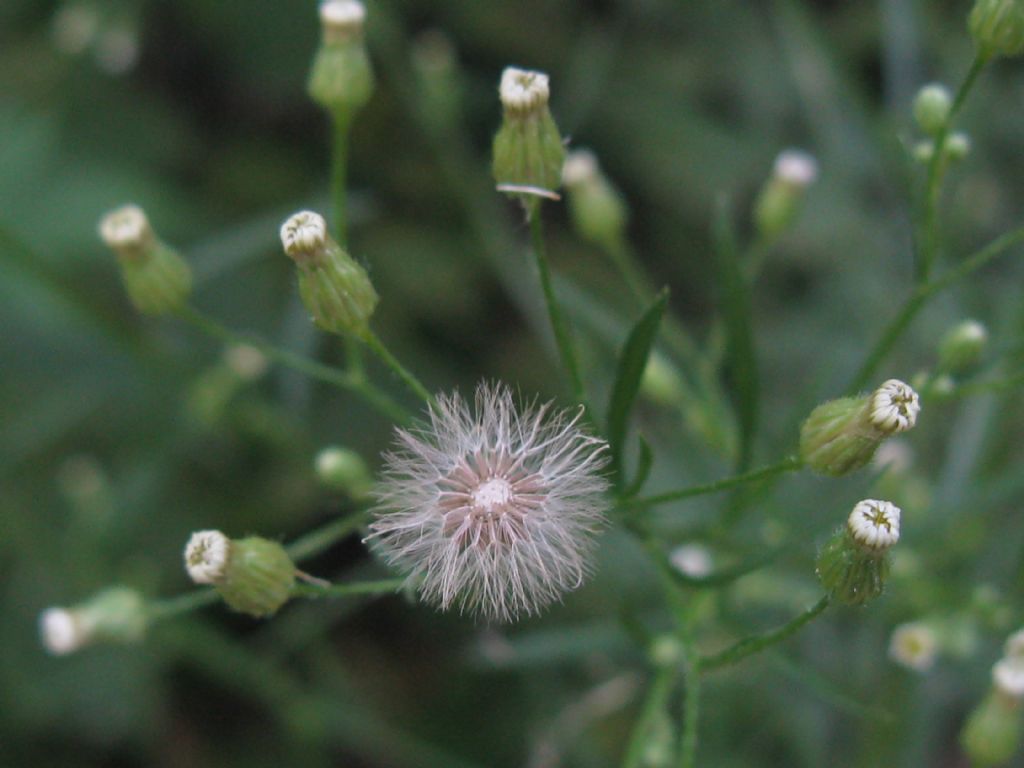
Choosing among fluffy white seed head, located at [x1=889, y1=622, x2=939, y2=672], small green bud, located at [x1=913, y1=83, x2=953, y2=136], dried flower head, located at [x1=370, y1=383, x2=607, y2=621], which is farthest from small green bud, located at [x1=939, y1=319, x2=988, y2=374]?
dried flower head, located at [x1=370, y1=383, x2=607, y2=621]

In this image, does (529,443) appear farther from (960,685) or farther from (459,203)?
(459,203)

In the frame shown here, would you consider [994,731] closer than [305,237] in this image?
No

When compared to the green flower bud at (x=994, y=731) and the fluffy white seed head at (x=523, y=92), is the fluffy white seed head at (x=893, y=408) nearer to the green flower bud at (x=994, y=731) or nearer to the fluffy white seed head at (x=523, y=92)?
the fluffy white seed head at (x=523, y=92)

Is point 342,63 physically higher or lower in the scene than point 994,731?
higher

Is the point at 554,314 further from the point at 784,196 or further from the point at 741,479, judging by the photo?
the point at 784,196

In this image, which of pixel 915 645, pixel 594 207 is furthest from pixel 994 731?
pixel 594 207

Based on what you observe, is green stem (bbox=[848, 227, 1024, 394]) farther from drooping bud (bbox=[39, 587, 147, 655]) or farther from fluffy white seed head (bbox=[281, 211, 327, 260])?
drooping bud (bbox=[39, 587, 147, 655])

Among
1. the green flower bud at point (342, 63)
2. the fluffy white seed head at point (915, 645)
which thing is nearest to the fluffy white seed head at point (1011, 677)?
the fluffy white seed head at point (915, 645)
